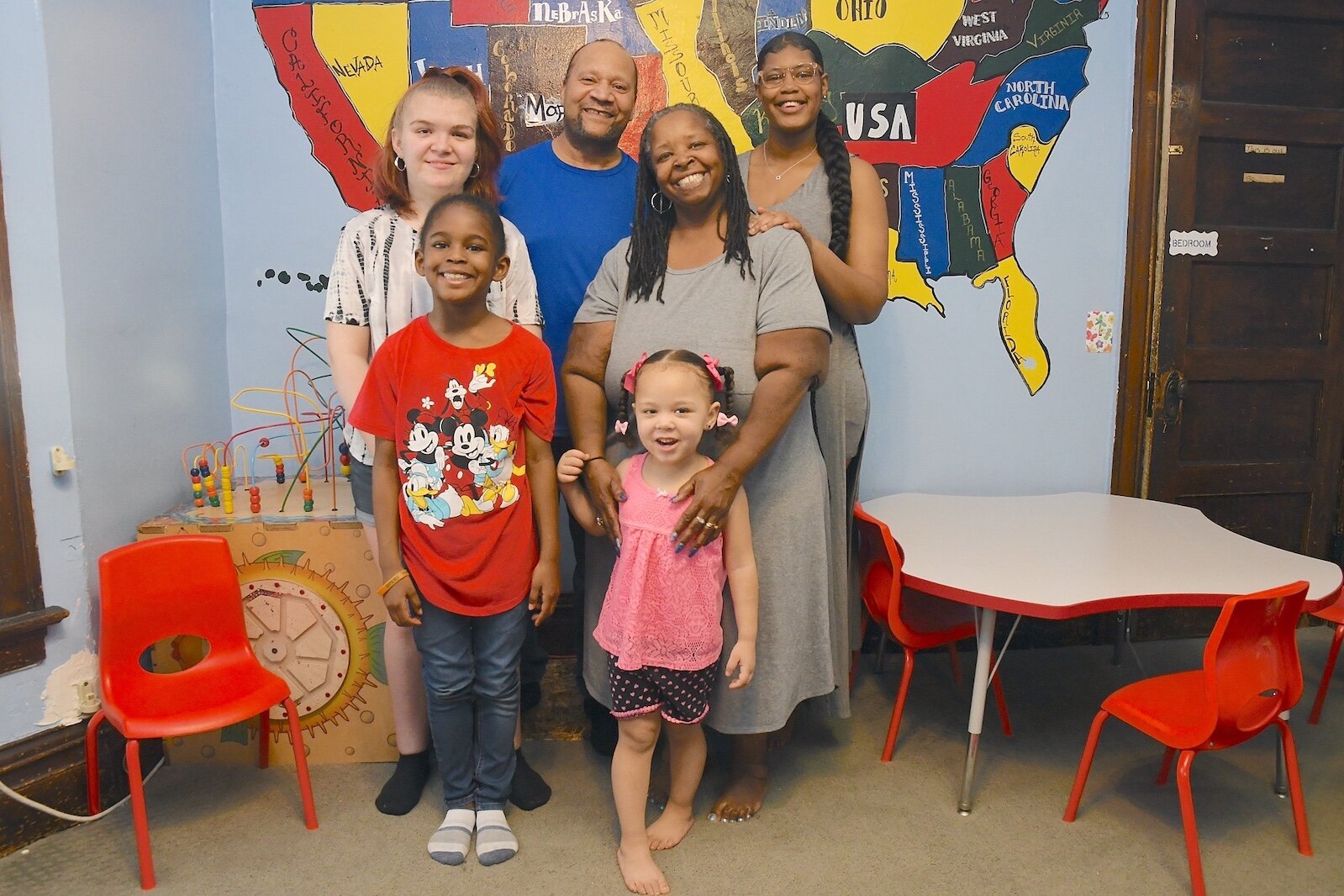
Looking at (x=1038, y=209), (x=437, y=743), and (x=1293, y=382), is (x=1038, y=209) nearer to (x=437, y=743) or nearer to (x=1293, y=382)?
(x=1293, y=382)

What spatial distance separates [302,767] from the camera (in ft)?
6.38

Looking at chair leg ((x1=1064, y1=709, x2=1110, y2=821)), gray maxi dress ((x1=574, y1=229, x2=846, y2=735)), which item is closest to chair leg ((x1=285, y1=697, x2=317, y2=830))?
gray maxi dress ((x1=574, y1=229, x2=846, y2=735))

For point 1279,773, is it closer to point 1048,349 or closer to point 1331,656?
point 1331,656

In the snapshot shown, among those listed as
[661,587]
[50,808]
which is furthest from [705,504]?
[50,808]

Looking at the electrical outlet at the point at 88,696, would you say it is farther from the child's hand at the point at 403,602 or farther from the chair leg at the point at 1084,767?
→ the chair leg at the point at 1084,767

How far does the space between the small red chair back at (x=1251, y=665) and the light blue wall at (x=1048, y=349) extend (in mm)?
1259

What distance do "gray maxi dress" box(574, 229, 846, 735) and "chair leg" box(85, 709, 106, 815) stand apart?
3.60 ft

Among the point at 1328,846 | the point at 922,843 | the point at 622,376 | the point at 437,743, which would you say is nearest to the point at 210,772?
the point at 437,743

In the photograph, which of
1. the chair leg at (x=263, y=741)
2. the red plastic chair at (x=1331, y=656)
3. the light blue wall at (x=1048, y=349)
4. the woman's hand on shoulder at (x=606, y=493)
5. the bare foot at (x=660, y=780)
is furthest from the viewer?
the light blue wall at (x=1048, y=349)

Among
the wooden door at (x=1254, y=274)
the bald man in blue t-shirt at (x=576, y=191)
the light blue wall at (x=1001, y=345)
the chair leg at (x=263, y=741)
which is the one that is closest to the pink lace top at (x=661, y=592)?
the bald man in blue t-shirt at (x=576, y=191)

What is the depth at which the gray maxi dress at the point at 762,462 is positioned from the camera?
175 centimetres

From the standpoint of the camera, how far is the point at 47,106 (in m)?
1.85

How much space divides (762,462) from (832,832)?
33.9 inches

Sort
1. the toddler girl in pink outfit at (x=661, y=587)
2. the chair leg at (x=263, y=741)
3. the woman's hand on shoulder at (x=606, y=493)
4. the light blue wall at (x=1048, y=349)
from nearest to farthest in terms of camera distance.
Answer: the toddler girl in pink outfit at (x=661, y=587) < the woman's hand on shoulder at (x=606, y=493) < the chair leg at (x=263, y=741) < the light blue wall at (x=1048, y=349)
